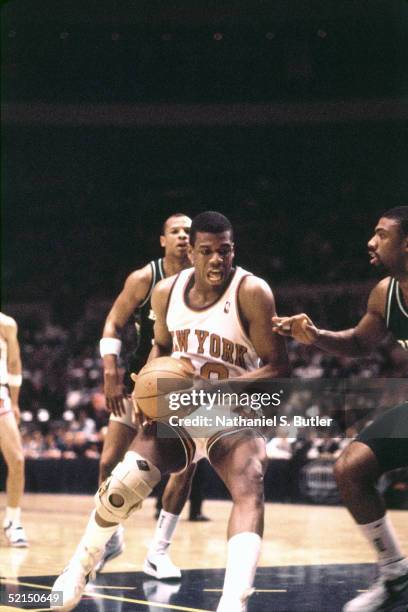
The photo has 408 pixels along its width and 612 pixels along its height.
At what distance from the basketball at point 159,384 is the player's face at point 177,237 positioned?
1.87m

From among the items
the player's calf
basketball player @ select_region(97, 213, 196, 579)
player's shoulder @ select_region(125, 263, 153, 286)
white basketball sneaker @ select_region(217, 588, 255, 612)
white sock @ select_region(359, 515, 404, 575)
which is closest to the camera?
white basketball sneaker @ select_region(217, 588, 255, 612)

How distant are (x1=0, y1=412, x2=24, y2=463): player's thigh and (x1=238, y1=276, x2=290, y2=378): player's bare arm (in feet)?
11.9

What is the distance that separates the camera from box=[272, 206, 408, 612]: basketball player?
4.36 m

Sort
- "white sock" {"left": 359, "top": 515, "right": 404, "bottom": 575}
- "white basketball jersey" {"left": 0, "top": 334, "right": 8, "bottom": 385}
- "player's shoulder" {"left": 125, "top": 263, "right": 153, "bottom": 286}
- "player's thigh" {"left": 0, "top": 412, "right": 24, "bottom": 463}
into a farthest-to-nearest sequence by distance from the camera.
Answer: "white basketball jersey" {"left": 0, "top": 334, "right": 8, "bottom": 385} → "player's thigh" {"left": 0, "top": 412, "right": 24, "bottom": 463} → "player's shoulder" {"left": 125, "top": 263, "right": 153, "bottom": 286} → "white sock" {"left": 359, "top": 515, "right": 404, "bottom": 575}

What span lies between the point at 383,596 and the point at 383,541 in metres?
0.23

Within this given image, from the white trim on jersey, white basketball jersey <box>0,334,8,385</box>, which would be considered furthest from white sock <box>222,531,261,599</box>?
white basketball jersey <box>0,334,8,385</box>

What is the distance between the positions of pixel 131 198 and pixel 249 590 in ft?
51.9

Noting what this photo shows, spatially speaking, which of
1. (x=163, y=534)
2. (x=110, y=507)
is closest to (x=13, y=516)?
(x=163, y=534)

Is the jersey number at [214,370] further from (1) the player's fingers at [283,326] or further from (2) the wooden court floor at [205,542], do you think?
(2) the wooden court floor at [205,542]

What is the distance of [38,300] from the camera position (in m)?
19.8

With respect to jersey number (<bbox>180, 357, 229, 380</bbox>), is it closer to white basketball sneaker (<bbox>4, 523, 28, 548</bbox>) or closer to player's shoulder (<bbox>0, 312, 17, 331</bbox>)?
white basketball sneaker (<bbox>4, 523, 28, 548</bbox>)

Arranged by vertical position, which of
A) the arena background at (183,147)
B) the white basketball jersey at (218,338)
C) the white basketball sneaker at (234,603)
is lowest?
the white basketball sneaker at (234,603)

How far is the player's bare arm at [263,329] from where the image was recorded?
177 inches

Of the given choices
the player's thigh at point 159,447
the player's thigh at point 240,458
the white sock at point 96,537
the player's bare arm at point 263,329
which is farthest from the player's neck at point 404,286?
the white sock at point 96,537
